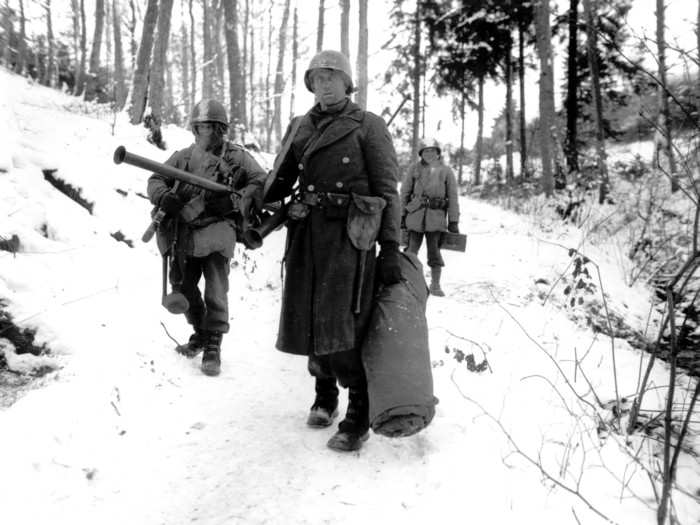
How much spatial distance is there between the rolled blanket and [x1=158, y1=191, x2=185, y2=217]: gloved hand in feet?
6.05

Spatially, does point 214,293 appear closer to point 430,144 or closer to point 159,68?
point 430,144

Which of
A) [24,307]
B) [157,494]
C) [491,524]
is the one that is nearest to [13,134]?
[24,307]

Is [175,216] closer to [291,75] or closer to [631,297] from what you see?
[631,297]

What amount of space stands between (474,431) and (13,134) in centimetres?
616

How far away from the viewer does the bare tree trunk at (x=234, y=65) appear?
11.6 metres

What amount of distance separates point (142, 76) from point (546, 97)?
9400 millimetres

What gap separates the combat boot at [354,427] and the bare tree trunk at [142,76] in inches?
356

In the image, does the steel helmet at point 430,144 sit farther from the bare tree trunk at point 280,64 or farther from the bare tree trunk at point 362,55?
the bare tree trunk at point 280,64

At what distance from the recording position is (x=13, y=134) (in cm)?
600

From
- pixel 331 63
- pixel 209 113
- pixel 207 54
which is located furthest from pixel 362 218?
pixel 207 54

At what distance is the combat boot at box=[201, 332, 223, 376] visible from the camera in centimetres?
402

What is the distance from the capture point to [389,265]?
2.98m

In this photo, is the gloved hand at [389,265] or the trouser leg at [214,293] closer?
the gloved hand at [389,265]

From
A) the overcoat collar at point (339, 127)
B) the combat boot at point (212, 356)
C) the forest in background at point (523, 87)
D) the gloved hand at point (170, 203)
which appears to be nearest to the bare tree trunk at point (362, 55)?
the forest in background at point (523, 87)
